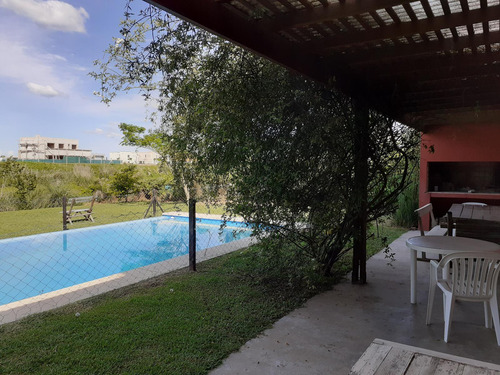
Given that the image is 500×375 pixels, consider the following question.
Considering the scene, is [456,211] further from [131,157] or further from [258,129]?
[131,157]

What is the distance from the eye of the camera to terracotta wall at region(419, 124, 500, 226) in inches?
316

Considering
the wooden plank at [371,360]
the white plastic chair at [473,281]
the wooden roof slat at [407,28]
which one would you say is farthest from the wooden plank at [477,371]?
the wooden roof slat at [407,28]

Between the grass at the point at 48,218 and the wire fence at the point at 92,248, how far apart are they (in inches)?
0.9

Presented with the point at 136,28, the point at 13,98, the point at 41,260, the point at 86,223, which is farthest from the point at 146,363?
the point at 13,98

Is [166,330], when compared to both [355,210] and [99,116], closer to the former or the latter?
[355,210]

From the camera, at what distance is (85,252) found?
8.48 metres

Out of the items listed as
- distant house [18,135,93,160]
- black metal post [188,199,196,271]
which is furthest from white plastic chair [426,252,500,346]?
distant house [18,135,93,160]

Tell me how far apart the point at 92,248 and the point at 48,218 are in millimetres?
3567

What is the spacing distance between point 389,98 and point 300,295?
271 centimetres

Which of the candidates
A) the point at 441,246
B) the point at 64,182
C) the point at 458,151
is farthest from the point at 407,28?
the point at 64,182

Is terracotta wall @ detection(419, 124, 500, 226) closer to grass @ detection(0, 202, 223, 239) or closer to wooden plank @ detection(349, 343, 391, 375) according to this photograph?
grass @ detection(0, 202, 223, 239)

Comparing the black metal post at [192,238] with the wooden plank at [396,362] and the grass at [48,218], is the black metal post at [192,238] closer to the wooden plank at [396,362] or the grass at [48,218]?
the grass at [48,218]

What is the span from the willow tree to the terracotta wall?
475 cm

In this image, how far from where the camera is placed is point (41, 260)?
7727mm
